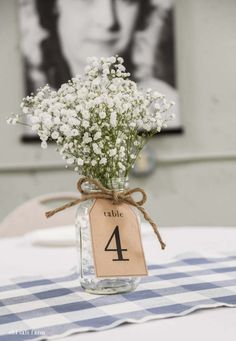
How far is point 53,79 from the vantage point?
3.07 m

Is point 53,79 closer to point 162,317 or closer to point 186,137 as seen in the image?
point 186,137

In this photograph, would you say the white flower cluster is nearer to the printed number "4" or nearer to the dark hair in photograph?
the printed number "4"

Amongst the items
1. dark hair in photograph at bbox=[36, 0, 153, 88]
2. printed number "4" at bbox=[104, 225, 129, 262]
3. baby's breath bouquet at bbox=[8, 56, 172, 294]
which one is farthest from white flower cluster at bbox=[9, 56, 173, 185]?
dark hair in photograph at bbox=[36, 0, 153, 88]

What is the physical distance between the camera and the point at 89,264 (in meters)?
1.14

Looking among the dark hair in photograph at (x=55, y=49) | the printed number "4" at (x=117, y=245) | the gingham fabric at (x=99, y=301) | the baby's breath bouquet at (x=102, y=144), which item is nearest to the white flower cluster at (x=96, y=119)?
the baby's breath bouquet at (x=102, y=144)

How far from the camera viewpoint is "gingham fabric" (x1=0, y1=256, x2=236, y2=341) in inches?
37.8

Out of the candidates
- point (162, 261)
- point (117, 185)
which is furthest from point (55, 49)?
point (117, 185)

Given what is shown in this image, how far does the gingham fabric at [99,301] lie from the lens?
0.96 meters

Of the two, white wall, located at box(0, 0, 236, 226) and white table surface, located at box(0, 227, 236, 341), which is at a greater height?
white wall, located at box(0, 0, 236, 226)

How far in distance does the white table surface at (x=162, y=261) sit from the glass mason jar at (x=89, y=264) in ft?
0.60

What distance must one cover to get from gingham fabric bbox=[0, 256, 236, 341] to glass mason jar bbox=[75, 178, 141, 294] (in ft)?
0.06

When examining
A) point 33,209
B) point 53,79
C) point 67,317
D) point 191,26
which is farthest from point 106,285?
point 191,26

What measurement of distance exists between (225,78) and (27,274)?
82.8 inches

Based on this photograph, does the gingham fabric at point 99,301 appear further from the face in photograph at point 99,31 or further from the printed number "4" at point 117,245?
the face in photograph at point 99,31
